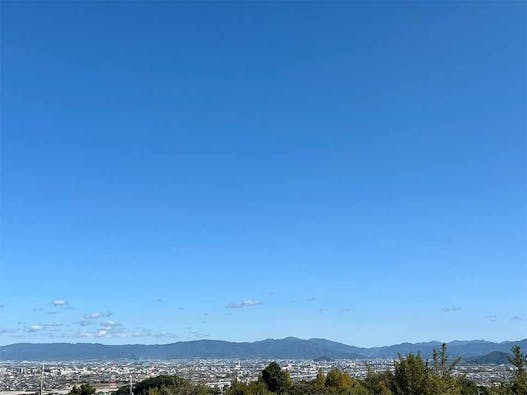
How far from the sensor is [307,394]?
137 ft

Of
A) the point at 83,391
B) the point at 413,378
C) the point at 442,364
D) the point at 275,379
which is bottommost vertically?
the point at 83,391

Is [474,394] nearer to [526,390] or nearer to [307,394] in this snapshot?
[307,394]

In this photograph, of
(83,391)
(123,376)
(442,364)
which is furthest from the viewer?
(123,376)

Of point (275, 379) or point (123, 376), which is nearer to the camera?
point (275, 379)

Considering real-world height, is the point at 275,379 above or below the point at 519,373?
below

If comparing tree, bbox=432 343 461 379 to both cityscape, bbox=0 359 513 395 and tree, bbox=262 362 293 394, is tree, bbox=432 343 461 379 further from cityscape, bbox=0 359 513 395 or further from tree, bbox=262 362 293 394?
tree, bbox=262 362 293 394

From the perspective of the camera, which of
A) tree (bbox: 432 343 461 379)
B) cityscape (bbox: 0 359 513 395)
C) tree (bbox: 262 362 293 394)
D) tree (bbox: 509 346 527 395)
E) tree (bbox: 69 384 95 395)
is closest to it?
tree (bbox: 509 346 527 395)

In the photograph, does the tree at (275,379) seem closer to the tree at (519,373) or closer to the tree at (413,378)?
the tree at (413,378)

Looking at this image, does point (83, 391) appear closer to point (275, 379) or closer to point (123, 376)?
point (275, 379)

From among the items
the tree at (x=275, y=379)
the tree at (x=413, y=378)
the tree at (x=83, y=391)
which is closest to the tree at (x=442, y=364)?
the tree at (x=413, y=378)

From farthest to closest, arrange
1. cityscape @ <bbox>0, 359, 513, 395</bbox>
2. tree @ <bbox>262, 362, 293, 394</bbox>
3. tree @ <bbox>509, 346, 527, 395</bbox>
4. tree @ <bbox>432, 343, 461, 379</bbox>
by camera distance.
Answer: cityscape @ <bbox>0, 359, 513, 395</bbox> → tree @ <bbox>262, 362, 293, 394</bbox> → tree @ <bbox>432, 343, 461, 379</bbox> → tree @ <bbox>509, 346, 527, 395</bbox>

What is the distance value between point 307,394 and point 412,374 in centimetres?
2276

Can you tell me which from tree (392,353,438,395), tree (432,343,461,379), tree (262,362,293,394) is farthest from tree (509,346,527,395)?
tree (262,362,293,394)

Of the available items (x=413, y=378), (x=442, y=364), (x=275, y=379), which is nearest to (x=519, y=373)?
(x=442, y=364)
